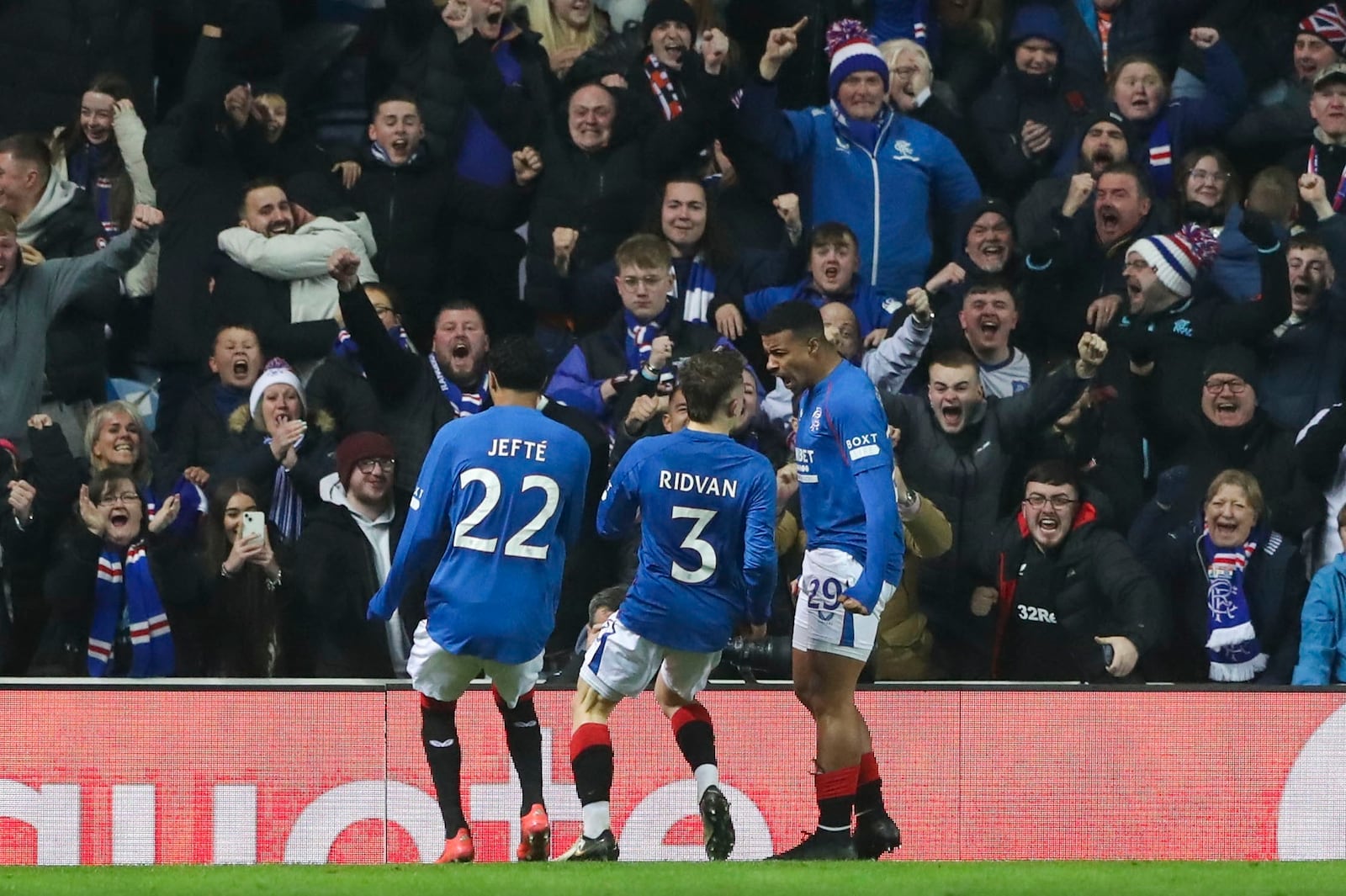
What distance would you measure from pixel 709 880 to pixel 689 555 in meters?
1.20

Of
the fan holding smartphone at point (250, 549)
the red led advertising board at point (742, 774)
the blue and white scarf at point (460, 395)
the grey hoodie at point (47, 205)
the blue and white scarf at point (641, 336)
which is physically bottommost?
the red led advertising board at point (742, 774)

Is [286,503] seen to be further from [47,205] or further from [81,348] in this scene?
[47,205]

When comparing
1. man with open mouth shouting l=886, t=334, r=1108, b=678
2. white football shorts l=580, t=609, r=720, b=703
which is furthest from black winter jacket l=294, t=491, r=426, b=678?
white football shorts l=580, t=609, r=720, b=703

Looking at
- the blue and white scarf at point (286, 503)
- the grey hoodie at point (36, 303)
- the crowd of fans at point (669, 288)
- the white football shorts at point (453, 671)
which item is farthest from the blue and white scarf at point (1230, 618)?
the grey hoodie at point (36, 303)

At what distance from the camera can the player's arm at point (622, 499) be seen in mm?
6215

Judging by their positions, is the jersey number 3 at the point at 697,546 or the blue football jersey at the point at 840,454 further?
the jersey number 3 at the point at 697,546

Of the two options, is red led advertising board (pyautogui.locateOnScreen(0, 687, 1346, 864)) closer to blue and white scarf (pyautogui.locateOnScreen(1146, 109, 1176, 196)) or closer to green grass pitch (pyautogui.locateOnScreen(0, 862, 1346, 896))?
green grass pitch (pyautogui.locateOnScreen(0, 862, 1346, 896))

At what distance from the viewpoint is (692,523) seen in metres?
6.20

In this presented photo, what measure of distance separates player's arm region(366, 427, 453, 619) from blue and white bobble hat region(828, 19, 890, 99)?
486 cm

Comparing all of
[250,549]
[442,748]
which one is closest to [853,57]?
A: [250,549]

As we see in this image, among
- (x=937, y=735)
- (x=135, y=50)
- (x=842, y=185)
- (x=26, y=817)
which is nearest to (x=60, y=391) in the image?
(x=135, y=50)

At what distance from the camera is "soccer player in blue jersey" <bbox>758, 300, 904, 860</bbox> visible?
20.1ft

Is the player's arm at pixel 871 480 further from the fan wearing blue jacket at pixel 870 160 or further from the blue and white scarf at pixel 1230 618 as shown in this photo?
Result: the fan wearing blue jacket at pixel 870 160

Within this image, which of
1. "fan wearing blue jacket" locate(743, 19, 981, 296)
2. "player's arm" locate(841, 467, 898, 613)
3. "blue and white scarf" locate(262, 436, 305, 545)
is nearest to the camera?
Answer: "player's arm" locate(841, 467, 898, 613)
